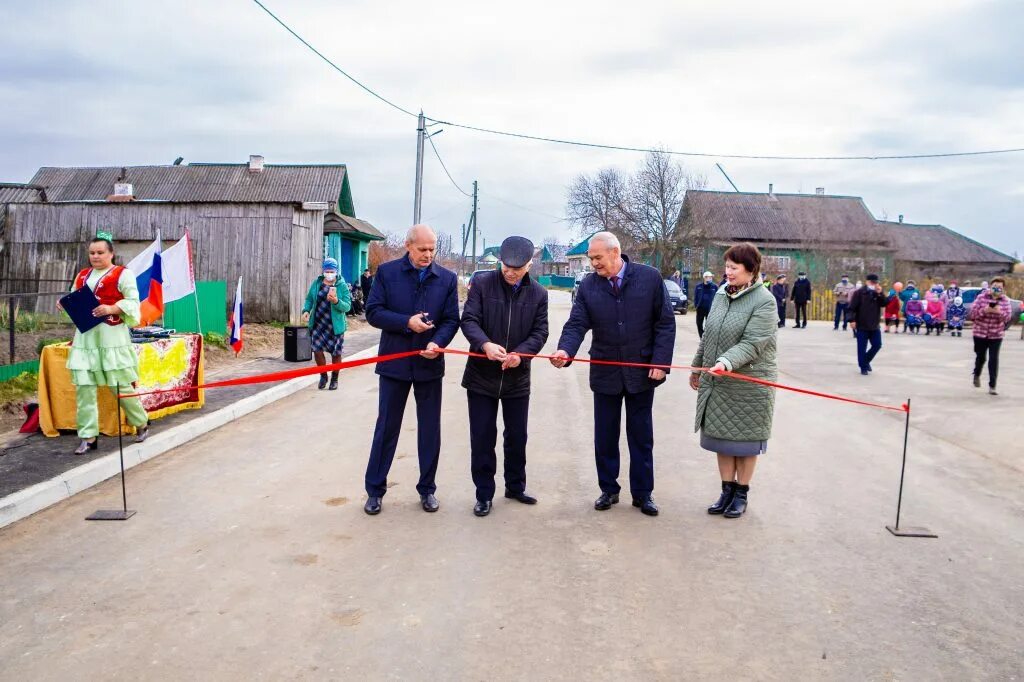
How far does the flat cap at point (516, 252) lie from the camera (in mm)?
5297

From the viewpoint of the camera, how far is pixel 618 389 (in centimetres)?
542

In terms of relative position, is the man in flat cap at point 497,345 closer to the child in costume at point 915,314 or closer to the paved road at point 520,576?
the paved road at point 520,576

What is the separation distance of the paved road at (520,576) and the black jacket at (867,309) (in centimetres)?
640

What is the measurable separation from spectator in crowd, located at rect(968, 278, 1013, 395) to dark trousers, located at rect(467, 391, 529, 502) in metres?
8.41

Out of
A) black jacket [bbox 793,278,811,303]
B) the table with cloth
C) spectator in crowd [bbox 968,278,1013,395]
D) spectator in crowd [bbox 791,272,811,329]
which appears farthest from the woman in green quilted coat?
black jacket [bbox 793,278,811,303]

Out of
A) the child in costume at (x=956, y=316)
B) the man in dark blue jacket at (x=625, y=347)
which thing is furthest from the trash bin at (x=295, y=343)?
the child in costume at (x=956, y=316)

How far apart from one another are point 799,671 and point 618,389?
93.7 inches

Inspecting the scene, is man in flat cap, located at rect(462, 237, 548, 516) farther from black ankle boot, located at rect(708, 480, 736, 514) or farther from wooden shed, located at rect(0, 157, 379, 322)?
wooden shed, located at rect(0, 157, 379, 322)

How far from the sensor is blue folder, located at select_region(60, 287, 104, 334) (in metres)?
6.38

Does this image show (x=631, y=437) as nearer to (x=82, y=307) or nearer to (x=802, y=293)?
(x=82, y=307)

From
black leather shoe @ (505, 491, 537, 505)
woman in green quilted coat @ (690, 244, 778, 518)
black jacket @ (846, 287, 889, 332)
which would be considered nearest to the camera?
woman in green quilted coat @ (690, 244, 778, 518)

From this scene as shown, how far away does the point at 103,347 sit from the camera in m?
6.64

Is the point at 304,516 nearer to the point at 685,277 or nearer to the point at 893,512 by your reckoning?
the point at 893,512

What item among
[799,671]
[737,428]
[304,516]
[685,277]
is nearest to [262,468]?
[304,516]
